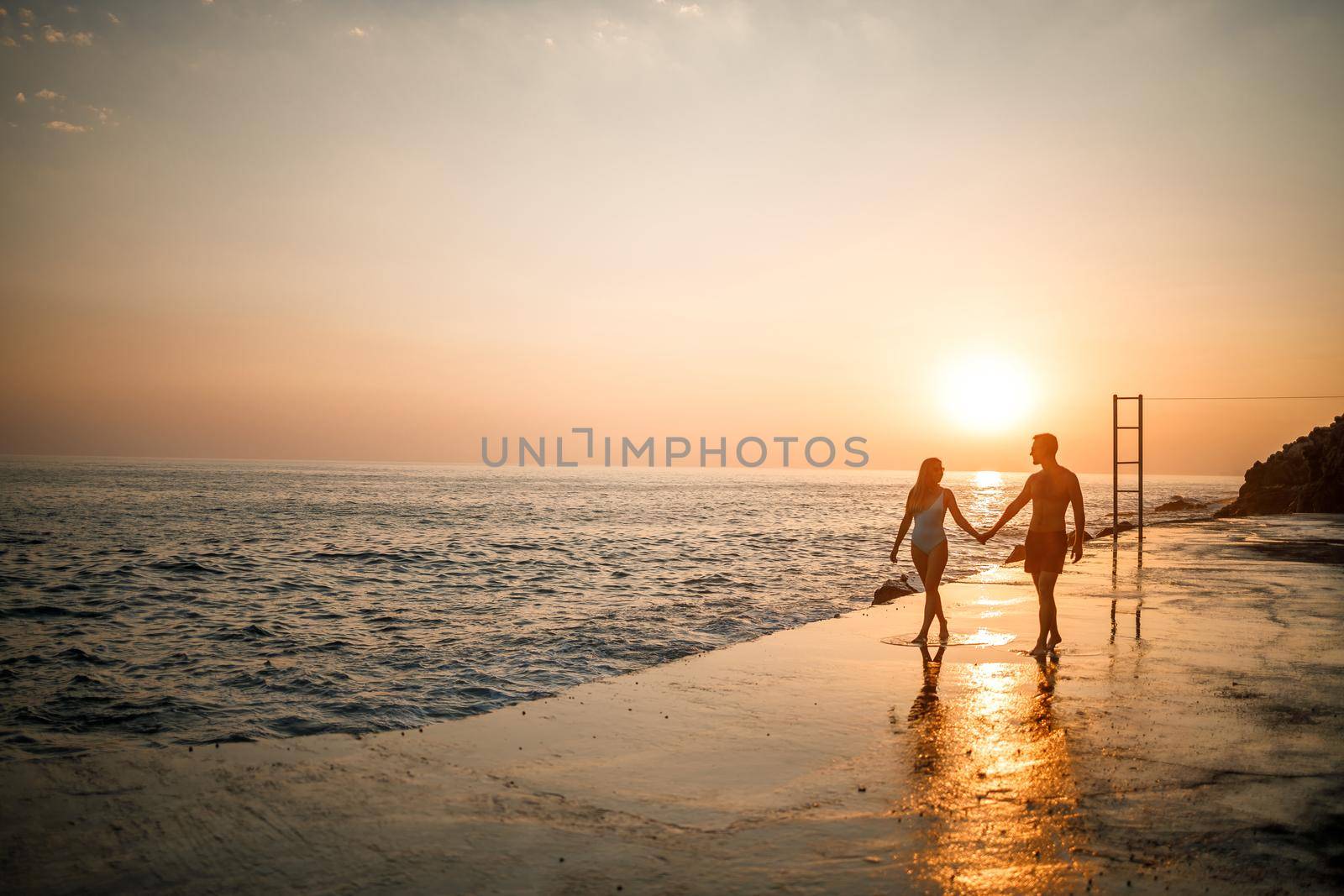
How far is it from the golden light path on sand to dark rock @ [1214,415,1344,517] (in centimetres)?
4161

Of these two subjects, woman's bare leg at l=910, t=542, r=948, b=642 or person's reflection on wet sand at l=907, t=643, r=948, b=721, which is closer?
person's reflection on wet sand at l=907, t=643, r=948, b=721

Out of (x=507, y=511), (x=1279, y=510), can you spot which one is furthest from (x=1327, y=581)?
(x=507, y=511)

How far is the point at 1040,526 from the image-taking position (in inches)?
361

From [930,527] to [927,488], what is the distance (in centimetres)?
48

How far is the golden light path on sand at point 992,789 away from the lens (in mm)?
3760

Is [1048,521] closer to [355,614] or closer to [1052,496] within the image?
[1052,496]

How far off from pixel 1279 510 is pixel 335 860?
50763 mm

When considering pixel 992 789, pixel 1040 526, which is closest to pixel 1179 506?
pixel 1040 526

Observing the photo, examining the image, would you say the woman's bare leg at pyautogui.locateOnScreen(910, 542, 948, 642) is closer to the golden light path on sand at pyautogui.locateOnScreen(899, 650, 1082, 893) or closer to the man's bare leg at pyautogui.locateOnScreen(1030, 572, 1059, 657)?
the man's bare leg at pyautogui.locateOnScreen(1030, 572, 1059, 657)

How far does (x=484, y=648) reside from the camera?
11.7 m

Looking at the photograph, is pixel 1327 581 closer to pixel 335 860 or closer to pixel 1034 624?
pixel 1034 624

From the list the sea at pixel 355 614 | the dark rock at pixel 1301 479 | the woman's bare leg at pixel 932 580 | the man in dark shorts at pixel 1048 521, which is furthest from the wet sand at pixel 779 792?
the dark rock at pixel 1301 479

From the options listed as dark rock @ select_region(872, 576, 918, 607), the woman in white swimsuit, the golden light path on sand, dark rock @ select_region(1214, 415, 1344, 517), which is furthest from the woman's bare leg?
dark rock @ select_region(1214, 415, 1344, 517)

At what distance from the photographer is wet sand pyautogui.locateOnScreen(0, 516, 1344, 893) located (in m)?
3.87
